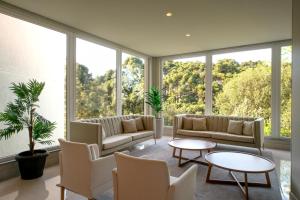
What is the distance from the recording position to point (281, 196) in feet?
8.59

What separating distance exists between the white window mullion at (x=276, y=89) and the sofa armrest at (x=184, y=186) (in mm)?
4454

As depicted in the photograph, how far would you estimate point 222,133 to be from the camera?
4895 mm

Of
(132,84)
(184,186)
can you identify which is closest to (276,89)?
(132,84)

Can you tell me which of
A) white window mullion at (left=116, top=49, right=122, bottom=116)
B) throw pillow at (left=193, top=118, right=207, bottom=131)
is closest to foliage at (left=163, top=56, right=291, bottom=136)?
throw pillow at (left=193, top=118, right=207, bottom=131)

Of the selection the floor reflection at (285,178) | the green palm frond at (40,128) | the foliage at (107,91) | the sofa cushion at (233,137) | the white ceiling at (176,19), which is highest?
the white ceiling at (176,19)

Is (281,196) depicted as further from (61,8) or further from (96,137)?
(61,8)

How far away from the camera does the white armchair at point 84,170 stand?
209cm

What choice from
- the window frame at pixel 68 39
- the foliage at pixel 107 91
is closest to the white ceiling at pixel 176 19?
the window frame at pixel 68 39

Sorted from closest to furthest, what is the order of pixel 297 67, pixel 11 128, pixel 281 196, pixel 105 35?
1. pixel 297 67
2. pixel 281 196
3. pixel 11 128
4. pixel 105 35

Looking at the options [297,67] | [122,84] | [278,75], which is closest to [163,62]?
[122,84]

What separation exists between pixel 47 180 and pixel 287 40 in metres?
6.18

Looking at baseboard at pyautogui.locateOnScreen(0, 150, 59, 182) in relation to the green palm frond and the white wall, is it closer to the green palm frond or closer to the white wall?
the green palm frond

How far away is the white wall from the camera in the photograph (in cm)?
234

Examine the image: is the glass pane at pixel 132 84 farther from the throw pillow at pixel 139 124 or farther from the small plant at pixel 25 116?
the small plant at pixel 25 116
